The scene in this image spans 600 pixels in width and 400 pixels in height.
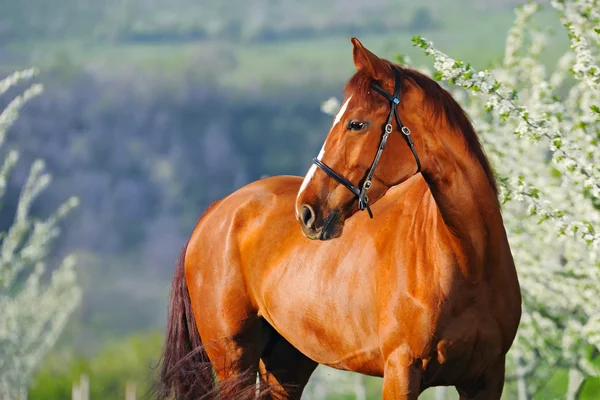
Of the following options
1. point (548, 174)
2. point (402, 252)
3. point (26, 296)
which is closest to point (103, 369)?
point (26, 296)

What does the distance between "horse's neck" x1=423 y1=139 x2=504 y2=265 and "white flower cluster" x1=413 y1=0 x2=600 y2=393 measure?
0.84 metres

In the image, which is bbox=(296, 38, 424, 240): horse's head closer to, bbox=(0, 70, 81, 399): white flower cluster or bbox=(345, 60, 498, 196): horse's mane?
bbox=(345, 60, 498, 196): horse's mane

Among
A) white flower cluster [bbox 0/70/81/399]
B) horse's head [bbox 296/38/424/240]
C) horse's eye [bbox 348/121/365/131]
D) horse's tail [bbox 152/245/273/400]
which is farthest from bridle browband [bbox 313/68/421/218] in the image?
white flower cluster [bbox 0/70/81/399]

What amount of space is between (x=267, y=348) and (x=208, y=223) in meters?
0.84

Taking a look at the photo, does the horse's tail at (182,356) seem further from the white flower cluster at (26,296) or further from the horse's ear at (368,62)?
the white flower cluster at (26,296)

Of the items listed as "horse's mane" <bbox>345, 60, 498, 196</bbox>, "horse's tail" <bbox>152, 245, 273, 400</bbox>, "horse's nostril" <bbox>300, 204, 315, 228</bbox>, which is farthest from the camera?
"horse's tail" <bbox>152, 245, 273, 400</bbox>

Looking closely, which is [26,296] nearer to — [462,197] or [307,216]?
[307,216]

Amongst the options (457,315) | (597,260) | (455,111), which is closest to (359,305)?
(457,315)

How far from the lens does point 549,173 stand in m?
10.7

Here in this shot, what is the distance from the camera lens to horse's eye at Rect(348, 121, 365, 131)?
4.27 m

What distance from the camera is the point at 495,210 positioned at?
4453mm

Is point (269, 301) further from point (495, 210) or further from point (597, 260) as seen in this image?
point (597, 260)

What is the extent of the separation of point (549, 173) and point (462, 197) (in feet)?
21.7

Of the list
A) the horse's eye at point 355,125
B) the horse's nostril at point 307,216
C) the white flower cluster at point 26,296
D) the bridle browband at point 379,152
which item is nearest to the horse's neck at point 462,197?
the bridle browband at point 379,152
